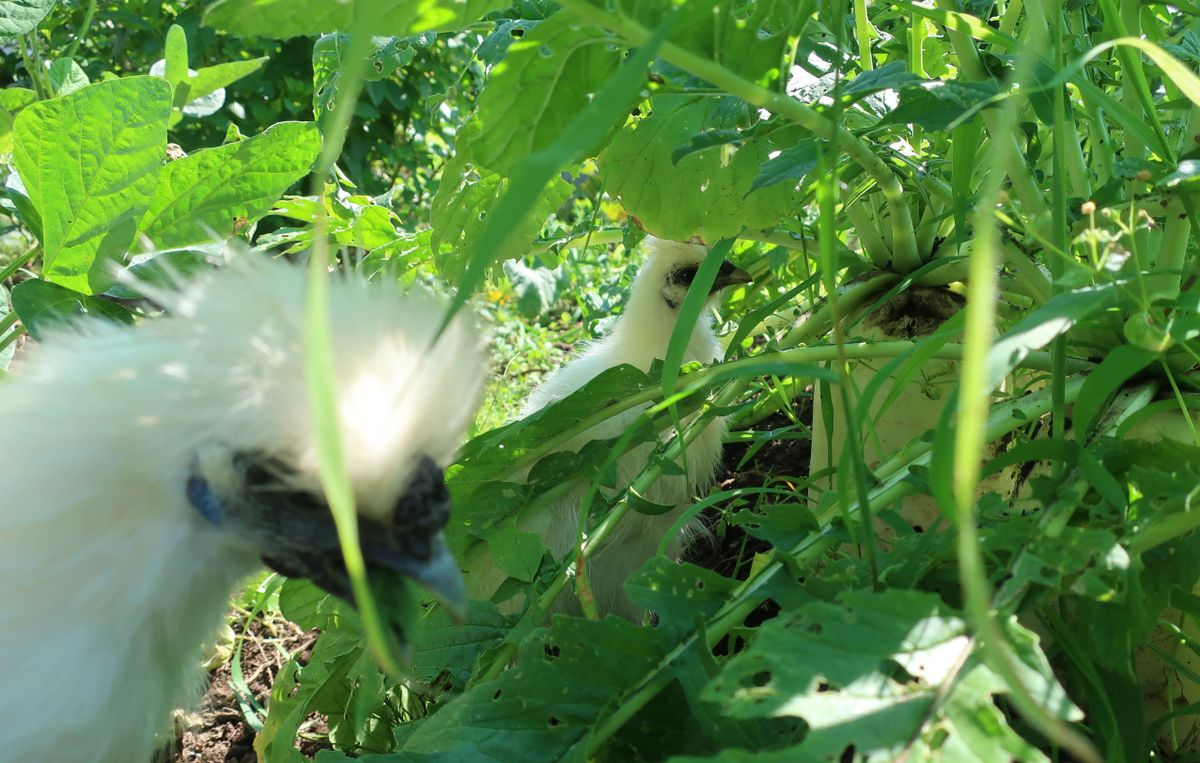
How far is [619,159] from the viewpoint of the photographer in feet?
5.89

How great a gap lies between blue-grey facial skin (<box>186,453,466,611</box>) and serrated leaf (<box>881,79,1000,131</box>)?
0.91m

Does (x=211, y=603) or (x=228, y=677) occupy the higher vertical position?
(x=211, y=603)

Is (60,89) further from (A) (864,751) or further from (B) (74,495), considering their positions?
(A) (864,751)

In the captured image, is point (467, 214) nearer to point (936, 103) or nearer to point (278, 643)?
point (936, 103)

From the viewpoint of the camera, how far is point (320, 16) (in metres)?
1.07

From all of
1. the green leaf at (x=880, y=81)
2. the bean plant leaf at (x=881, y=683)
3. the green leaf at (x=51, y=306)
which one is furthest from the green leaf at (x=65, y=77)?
the bean plant leaf at (x=881, y=683)

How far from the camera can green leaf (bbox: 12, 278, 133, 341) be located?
176 centimetres

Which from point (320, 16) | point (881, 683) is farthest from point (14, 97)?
point (881, 683)

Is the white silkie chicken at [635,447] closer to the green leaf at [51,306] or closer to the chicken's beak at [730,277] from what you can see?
the chicken's beak at [730,277]

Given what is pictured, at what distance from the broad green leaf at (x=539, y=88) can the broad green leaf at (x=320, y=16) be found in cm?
9

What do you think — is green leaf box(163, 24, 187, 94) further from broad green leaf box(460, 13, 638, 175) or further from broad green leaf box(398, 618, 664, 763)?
broad green leaf box(398, 618, 664, 763)

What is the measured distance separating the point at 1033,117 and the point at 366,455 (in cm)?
167

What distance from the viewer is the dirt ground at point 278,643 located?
90.3 inches

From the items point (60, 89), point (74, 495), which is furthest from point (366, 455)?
point (60, 89)
